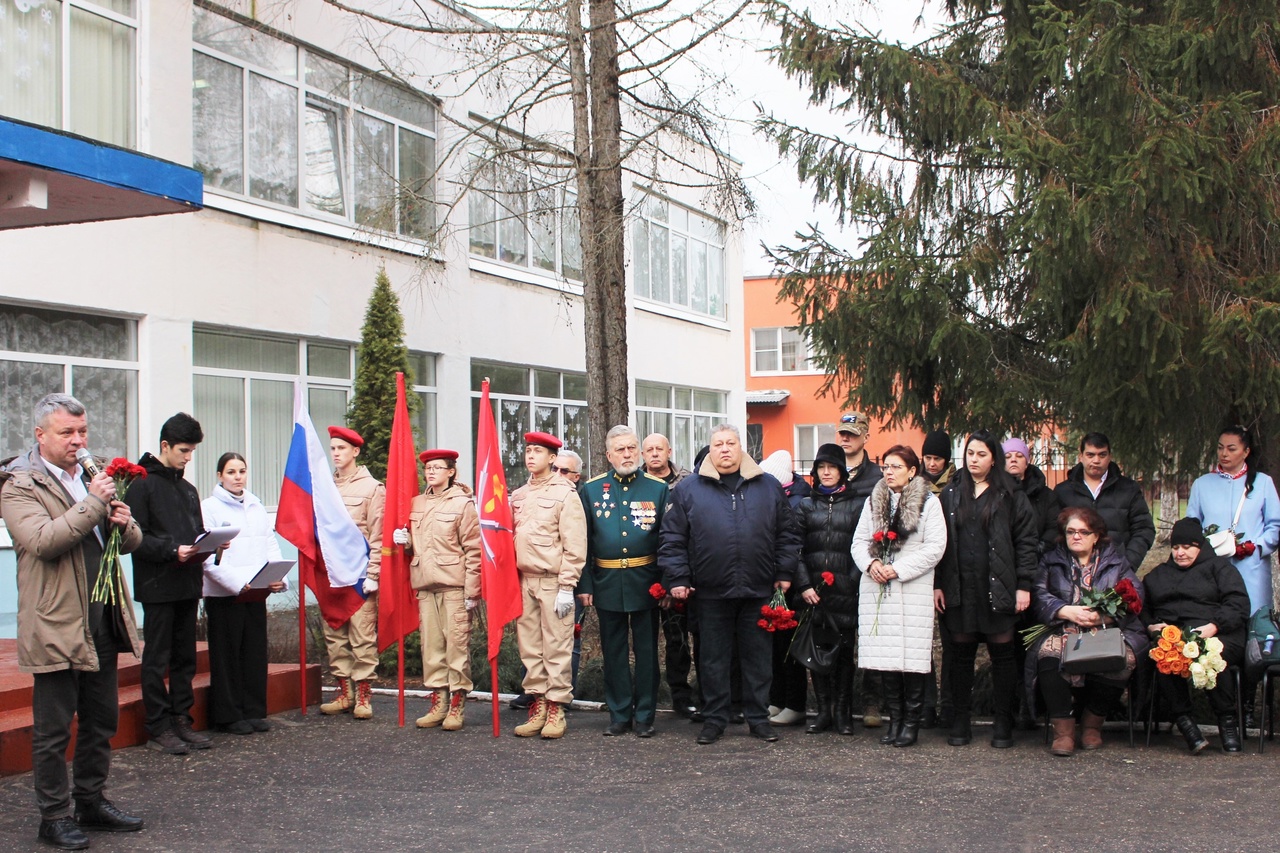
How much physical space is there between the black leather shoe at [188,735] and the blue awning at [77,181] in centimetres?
318

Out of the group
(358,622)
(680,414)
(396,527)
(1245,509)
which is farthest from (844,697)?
(680,414)

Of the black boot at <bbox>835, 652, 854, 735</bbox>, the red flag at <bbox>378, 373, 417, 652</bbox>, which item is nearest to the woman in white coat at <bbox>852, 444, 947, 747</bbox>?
the black boot at <bbox>835, 652, 854, 735</bbox>

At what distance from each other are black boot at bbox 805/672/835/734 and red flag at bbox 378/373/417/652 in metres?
2.78

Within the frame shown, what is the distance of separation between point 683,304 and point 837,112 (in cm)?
1401

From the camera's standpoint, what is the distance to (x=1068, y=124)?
9.48 m

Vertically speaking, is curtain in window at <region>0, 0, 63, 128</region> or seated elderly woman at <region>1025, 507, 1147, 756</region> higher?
curtain in window at <region>0, 0, 63, 128</region>

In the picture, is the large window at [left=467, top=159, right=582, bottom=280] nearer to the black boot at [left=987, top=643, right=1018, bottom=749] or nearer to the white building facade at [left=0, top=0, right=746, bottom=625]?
the white building facade at [left=0, top=0, right=746, bottom=625]

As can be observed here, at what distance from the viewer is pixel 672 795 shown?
6938 millimetres

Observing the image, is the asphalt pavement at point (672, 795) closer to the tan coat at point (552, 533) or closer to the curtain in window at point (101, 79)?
the tan coat at point (552, 533)

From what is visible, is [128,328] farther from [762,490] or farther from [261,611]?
[762,490]

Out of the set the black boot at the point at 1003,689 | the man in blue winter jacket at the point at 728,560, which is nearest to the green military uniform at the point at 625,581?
the man in blue winter jacket at the point at 728,560

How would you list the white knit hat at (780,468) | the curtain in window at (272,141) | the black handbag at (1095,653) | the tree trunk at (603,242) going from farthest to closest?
the curtain in window at (272,141)
the tree trunk at (603,242)
the white knit hat at (780,468)
the black handbag at (1095,653)

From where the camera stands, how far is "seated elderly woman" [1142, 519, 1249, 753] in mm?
7816

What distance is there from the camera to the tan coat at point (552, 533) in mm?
8508
